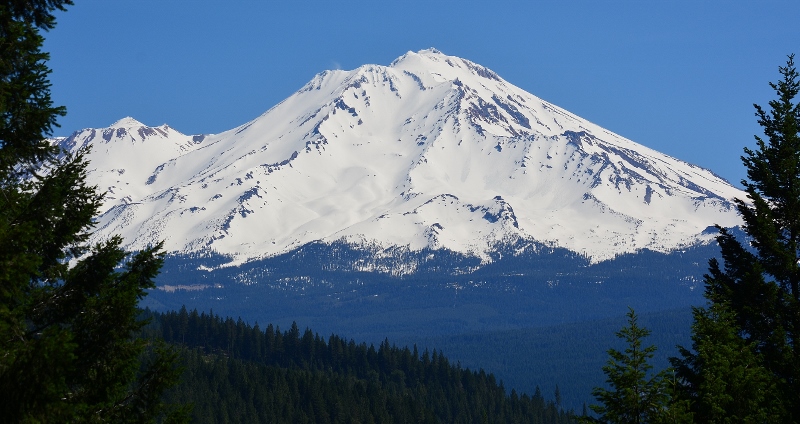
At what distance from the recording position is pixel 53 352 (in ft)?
41.5

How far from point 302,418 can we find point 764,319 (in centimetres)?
11118

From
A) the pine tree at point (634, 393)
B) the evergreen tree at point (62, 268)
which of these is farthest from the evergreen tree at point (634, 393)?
the evergreen tree at point (62, 268)

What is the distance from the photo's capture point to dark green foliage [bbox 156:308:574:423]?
5236 inches

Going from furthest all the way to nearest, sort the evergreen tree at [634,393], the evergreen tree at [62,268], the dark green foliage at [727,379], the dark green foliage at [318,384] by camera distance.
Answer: the dark green foliage at [318,384] → the dark green foliage at [727,379] → the evergreen tree at [634,393] → the evergreen tree at [62,268]

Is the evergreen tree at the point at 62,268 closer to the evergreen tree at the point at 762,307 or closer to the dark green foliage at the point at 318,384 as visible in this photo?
the evergreen tree at the point at 762,307

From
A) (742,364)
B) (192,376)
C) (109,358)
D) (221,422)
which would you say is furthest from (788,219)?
(192,376)

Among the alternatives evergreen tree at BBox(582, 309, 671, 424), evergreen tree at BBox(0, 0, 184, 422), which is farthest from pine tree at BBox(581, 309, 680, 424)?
evergreen tree at BBox(0, 0, 184, 422)

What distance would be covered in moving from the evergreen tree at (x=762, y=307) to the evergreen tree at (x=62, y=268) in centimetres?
1145

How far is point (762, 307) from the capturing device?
25375 mm

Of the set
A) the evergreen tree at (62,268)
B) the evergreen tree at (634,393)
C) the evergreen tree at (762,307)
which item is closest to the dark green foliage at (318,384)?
the evergreen tree at (762,307)

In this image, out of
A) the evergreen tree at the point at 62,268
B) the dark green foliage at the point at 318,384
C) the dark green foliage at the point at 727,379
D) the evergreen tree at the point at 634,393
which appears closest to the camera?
the evergreen tree at the point at 62,268

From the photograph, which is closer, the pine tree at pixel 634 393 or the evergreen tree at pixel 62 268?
the evergreen tree at pixel 62 268

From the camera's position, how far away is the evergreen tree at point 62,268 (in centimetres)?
1596

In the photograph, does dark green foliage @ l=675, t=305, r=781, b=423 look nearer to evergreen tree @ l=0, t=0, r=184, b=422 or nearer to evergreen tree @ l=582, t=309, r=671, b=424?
evergreen tree @ l=582, t=309, r=671, b=424
